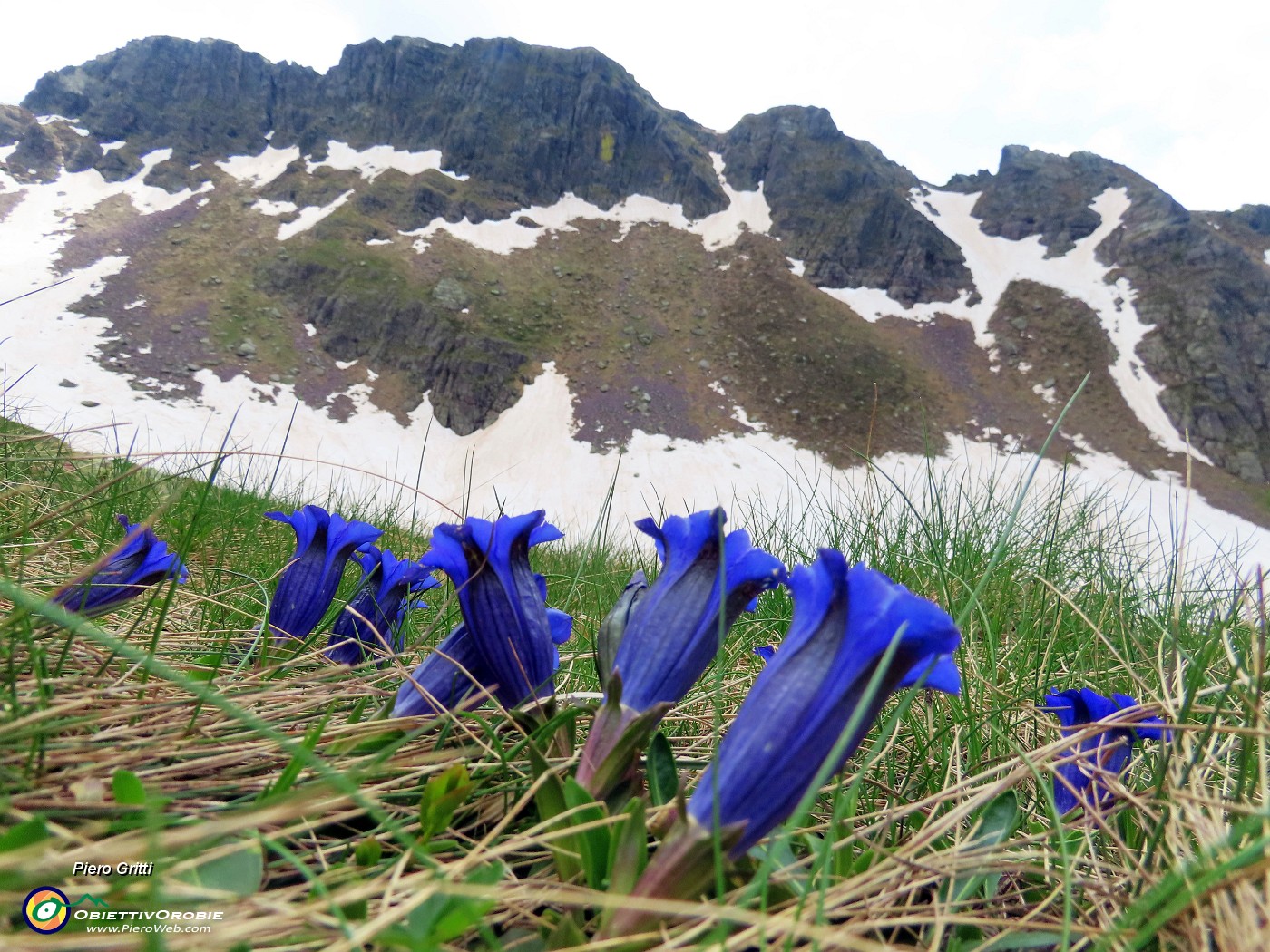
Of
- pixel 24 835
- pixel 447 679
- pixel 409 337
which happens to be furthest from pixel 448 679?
pixel 409 337

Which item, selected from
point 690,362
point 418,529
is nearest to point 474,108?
point 690,362

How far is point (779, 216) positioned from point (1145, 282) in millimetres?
24819

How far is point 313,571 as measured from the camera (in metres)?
1.74

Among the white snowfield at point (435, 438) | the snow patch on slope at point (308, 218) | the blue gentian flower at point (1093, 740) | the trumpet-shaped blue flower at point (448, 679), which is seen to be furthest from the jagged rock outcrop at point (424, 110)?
the blue gentian flower at point (1093, 740)

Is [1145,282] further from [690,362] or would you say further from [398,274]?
[398,274]

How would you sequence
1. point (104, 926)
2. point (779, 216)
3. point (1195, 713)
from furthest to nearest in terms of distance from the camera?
point (779, 216), point (1195, 713), point (104, 926)

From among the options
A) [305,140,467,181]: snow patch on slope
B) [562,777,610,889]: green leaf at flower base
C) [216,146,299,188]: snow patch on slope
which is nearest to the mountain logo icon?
[562,777,610,889]: green leaf at flower base

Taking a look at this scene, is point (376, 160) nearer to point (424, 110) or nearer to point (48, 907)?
point (424, 110)

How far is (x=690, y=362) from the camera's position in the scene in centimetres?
3959

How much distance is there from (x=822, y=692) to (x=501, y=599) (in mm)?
617

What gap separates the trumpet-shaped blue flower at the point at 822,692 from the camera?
819 millimetres

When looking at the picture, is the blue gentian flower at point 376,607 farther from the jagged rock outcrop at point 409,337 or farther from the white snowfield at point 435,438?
the jagged rock outcrop at point 409,337

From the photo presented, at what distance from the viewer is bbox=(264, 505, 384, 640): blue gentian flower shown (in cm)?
173

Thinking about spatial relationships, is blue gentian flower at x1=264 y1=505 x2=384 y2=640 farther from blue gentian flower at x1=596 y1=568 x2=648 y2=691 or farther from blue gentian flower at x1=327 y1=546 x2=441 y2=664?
blue gentian flower at x1=596 y1=568 x2=648 y2=691
